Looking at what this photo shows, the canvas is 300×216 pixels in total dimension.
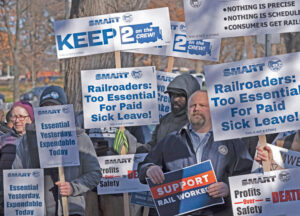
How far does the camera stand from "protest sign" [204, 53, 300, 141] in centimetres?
484

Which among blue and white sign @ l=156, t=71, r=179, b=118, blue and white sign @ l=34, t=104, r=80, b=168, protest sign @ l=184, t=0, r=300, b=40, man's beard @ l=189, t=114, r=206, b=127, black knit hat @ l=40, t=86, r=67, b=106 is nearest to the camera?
man's beard @ l=189, t=114, r=206, b=127

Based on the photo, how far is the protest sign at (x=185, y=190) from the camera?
4789mm

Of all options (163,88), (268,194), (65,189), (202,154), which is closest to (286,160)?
(268,194)

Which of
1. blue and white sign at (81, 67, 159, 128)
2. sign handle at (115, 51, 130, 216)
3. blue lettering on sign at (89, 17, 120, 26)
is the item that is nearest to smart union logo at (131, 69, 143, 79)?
blue and white sign at (81, 67, 159, 128)

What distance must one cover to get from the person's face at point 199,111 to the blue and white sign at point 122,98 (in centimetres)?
139

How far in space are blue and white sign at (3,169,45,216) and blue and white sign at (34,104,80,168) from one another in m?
0.16

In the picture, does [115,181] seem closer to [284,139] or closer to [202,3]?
[284,139]

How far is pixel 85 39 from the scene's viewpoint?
6336 mm

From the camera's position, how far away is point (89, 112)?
628 centimetres

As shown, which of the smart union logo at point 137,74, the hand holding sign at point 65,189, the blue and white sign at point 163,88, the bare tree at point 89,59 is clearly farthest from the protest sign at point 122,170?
the bare tree at point 89,59

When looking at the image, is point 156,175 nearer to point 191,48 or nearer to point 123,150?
point 123,150

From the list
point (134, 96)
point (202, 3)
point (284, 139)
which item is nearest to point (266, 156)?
point (284, 139)

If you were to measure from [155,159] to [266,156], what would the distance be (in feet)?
2.88

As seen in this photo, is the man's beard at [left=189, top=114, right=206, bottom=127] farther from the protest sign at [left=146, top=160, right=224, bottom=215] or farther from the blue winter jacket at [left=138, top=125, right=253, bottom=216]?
the protest sign at [left=146, top=160, right=224, bottom=215]
